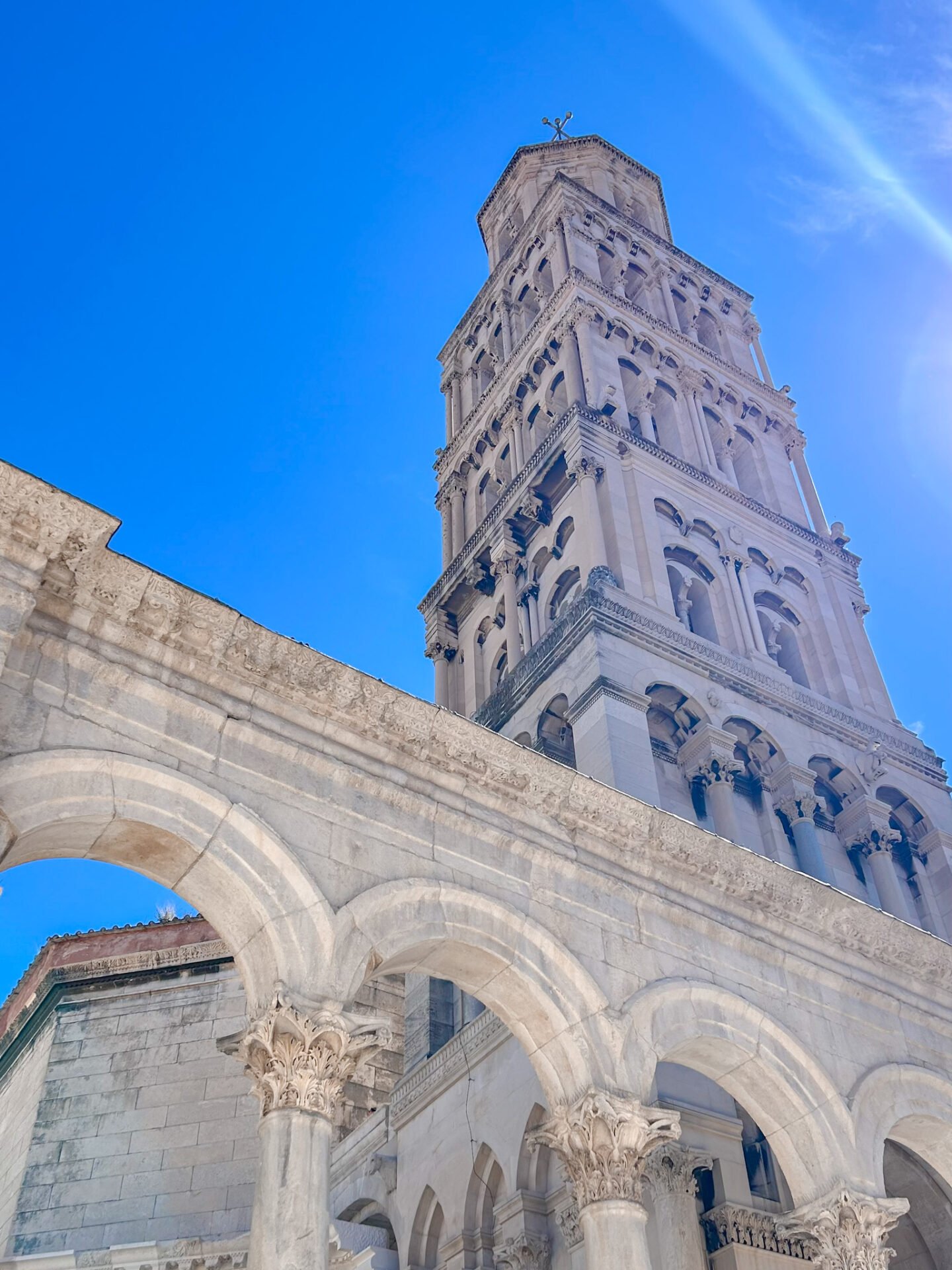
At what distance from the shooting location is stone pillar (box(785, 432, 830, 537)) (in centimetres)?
3045

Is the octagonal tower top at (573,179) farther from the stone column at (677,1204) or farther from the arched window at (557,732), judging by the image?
the stone column at (677,1204)

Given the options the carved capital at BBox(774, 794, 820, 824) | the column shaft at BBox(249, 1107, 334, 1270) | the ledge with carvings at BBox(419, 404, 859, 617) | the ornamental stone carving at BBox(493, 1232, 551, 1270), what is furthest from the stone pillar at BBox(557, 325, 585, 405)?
the column shaft at BBox(249, 1107, 334, 1270)

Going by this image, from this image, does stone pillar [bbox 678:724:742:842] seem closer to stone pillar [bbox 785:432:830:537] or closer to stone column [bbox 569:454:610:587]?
stone column [bbox 569:454:610:587]

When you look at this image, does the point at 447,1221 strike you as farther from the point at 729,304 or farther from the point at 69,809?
the point at 729,304

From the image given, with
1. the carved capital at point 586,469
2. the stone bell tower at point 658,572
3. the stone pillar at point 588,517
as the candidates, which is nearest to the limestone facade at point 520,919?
the stone bell tower at point 658,572

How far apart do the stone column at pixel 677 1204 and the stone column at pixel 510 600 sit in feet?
41.5

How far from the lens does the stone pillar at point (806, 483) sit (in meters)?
30.5

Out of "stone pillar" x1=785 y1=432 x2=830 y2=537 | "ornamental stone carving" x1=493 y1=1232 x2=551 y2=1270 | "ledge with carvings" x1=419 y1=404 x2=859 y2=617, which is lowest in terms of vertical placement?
"ornamental stone carving" x1=493 y1=1232 x2=551 y2=1270

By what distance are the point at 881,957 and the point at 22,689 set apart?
9421mm

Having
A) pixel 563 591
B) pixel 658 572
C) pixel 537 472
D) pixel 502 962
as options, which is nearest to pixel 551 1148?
pixel 502 962

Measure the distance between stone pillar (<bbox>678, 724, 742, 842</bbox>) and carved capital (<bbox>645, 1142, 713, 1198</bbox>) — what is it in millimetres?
7841

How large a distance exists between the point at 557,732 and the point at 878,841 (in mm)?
6172

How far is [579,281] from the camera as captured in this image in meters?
31.5

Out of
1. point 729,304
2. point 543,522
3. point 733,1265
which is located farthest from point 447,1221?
point 729,304
